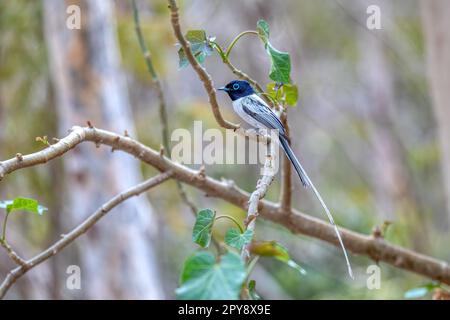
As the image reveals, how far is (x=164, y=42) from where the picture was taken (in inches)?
246

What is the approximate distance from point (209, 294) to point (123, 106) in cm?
430

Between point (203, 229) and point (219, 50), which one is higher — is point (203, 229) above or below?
below

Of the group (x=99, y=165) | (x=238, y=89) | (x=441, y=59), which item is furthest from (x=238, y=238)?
(x=99, y=165)

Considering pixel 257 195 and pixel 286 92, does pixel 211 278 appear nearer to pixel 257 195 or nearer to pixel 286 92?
pixel 257 195

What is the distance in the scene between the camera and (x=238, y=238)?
4.77 feet

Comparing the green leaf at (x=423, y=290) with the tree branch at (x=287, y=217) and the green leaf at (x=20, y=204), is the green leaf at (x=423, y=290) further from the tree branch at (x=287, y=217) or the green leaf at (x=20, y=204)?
the green leaf at (x=20, y=204)

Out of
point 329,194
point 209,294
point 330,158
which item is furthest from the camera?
point 330,158

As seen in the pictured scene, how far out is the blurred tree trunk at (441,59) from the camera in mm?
4203

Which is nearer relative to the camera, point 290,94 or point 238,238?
point 238,238

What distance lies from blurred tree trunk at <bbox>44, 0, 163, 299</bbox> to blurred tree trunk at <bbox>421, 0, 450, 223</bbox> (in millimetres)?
2538

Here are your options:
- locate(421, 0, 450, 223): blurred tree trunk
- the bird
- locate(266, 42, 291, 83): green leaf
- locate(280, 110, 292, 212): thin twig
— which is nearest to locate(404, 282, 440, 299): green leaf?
the bird

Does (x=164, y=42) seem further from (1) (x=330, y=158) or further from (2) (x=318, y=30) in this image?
(1) (x=330, y=158)

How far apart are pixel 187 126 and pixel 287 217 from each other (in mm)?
3980
